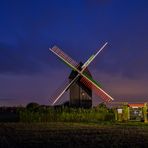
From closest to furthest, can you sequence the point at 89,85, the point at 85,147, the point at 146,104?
1. the point at 85,147
2. the point at 146,104
3. the point at 89,85

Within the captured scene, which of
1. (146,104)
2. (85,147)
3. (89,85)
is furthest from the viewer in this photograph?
(89,85)

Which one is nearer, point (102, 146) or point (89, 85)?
point (102, 146)

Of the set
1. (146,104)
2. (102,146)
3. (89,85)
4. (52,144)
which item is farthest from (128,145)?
(89,85)

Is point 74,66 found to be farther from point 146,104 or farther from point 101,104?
point 146,104

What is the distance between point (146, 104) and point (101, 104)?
805 centimetres

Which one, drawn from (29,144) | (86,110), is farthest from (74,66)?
(29,144)

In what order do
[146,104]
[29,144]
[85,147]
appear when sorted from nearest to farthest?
[85,147], [29,144], [146,104]

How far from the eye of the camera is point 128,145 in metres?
22.7

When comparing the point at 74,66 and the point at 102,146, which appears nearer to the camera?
the point at 102,146

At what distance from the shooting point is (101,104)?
60312 mm

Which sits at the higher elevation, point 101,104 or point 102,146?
point 101,104

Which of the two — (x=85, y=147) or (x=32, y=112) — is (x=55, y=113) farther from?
(x=85, y=147)

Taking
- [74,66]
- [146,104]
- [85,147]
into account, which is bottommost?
[85,147]

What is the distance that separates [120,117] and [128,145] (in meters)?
31.9
